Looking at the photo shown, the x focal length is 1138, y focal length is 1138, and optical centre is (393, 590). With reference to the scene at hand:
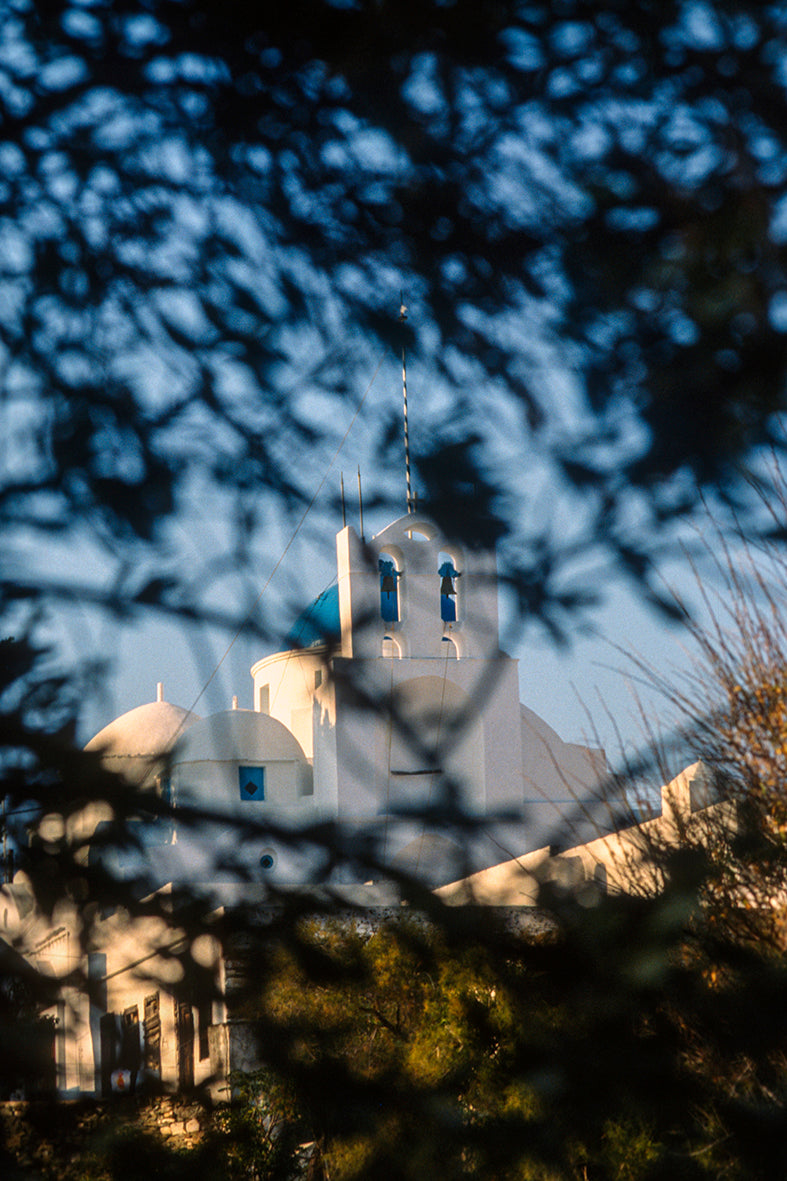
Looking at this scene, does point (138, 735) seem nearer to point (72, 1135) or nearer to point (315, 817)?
point (315, 817)

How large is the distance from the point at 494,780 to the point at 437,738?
0.17m

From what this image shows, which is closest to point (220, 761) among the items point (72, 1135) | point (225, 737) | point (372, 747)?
point (225, 737)

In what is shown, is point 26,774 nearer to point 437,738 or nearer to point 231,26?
point 437,738

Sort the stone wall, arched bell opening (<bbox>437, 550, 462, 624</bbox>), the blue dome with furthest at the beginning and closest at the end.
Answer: arched bell opening (<bbox>437, 550, 462, 624</bbox>), the blue dome, the stone wall

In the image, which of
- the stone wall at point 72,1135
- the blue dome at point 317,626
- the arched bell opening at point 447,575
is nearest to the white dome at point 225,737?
the blue dome at point 317,626

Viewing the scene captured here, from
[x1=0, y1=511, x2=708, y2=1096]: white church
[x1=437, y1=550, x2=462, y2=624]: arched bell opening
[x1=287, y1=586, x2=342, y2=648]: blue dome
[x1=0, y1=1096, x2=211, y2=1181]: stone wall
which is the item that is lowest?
[x1=0, y1=1096, x2=211, y2=1181]: stone wall

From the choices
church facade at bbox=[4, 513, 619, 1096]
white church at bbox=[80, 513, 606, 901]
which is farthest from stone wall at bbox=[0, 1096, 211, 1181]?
white church at bbox=[80, 513, 606, 901]

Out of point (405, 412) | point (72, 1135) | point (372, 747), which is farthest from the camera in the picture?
point (405, 412)

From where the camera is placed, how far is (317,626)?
4.99 ft

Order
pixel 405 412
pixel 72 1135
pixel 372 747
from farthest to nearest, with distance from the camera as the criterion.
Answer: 1. pixel 405 412
2. pixel 372 747
3. pixel 72 1135

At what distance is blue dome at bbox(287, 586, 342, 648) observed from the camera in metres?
1.48

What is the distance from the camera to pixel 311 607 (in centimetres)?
153

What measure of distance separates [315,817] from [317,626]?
9.9 inches

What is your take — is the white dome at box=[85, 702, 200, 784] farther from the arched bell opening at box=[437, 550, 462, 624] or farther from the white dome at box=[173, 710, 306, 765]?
the arched bell opening at box=[437, 550, 462, 624]
